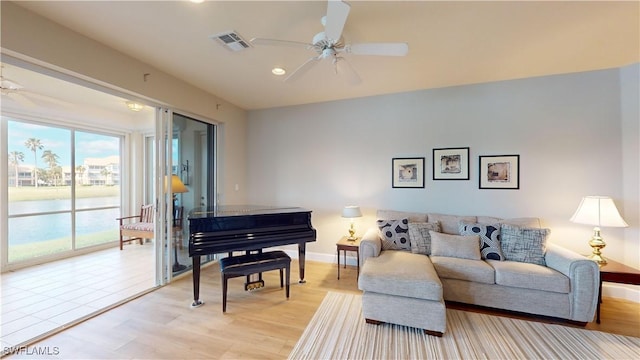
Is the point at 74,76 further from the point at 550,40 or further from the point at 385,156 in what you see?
the point at 550,40

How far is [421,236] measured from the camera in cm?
311

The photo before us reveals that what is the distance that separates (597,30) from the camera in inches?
86.7

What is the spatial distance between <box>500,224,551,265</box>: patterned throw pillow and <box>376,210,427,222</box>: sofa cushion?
3.05 ft

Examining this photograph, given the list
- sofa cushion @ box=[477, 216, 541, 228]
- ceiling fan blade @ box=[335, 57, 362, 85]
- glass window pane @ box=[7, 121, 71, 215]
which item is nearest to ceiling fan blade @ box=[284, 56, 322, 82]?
ceiling fan blade @ box=[335, 57, 362, 85]

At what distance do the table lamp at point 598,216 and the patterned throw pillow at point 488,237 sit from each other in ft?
2.55

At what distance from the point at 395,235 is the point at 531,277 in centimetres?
137

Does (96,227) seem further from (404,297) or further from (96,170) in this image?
(404,297)

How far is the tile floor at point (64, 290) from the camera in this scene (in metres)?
2.30

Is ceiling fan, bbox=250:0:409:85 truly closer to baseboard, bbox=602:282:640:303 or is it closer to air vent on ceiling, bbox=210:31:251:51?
air vent on ceiling, bbox=210:31:251:51

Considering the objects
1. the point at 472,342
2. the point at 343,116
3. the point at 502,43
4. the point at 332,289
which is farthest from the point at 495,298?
the point at 343,116

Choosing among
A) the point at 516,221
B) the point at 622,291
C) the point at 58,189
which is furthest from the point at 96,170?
the point at 622,291

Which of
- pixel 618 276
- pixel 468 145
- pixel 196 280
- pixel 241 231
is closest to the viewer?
pixel 618 276

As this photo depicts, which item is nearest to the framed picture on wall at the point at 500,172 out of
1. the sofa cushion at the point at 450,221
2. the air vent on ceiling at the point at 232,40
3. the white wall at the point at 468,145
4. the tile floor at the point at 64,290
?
the white wall at the point at 468,145

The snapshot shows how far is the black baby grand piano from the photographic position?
263cm
